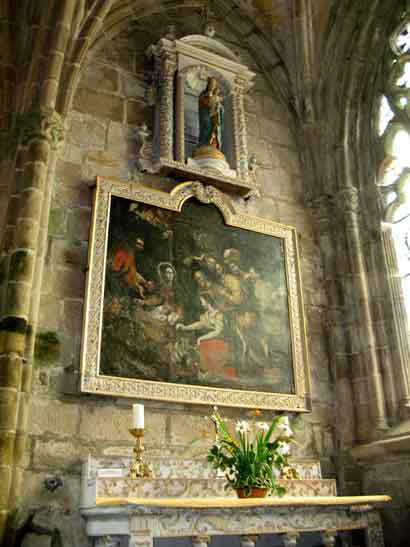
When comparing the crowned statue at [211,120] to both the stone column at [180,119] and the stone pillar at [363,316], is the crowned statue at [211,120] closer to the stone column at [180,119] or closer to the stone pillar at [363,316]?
the stone column at [180,119]

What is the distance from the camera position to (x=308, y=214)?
7.66 metres

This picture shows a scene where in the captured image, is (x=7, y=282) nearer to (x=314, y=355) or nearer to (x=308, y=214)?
(x=314, y=355)

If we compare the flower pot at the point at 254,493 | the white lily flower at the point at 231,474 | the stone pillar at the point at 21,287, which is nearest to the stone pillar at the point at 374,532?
the flower pot at the point at 254,493

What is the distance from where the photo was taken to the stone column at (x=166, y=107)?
6.69 metres

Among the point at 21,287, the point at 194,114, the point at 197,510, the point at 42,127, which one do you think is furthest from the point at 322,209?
the point at 197,510

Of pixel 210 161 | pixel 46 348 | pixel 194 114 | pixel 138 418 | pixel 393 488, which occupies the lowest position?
pixel 393 488

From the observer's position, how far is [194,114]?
7500mm

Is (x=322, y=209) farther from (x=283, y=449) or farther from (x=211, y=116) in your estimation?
(x=283, y=449)

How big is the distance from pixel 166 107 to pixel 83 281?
2370 mm

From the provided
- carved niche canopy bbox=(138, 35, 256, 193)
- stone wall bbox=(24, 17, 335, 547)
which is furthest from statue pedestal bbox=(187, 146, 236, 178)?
stone wall bbox=(24, 17, 335, 547)

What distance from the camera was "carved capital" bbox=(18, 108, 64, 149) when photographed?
5754 mm

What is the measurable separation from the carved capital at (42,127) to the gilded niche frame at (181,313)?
0.58 meters

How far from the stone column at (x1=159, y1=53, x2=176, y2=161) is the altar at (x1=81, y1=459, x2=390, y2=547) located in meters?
3.26

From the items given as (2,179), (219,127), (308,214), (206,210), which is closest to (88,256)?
(2,179)
